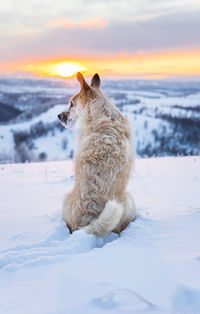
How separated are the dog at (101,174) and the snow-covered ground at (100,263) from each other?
202 mm

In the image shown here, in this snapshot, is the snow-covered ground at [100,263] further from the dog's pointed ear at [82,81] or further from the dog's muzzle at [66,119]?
the dog's pointed ear at [82,81]

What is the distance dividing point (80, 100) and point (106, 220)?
6.47 feet

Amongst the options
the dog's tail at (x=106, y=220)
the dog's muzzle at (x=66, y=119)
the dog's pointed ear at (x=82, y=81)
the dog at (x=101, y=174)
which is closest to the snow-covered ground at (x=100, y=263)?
the dog's tail at (x=106, y=220)

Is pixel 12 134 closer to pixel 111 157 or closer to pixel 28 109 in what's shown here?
pixel 28 109

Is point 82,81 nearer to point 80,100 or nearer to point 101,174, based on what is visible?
point 80,100

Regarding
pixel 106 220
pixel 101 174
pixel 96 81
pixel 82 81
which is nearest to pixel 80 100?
pixel 82 81

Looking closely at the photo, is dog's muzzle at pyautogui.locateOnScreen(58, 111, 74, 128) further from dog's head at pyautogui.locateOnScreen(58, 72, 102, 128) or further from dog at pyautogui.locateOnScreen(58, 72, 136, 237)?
dog at pyautogui.locateOnScreen(58, 72, 136, 237)

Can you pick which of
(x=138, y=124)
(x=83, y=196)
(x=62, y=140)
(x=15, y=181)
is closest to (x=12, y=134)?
(x=62, y=140)

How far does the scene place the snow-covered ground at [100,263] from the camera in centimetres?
182

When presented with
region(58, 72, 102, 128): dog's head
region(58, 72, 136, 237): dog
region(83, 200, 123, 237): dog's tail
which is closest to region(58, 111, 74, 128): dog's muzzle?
region(58, 72, 102, 128): dog's head

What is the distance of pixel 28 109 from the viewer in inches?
3182

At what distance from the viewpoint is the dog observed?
131 inches

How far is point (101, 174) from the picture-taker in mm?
3506

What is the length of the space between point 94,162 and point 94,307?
77.5 inches
